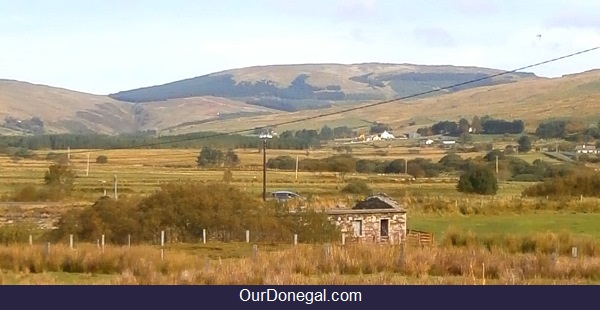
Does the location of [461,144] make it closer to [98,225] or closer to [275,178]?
[275,178]

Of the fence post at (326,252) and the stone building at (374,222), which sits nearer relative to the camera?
the fence post at (326,252)

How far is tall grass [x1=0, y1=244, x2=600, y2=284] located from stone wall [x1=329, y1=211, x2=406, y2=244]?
1747 centimetres

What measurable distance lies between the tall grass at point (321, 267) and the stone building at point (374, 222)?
58.3 ft

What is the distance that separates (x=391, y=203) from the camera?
39.8 m

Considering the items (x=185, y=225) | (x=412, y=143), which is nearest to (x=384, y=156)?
(x=412, y=143)

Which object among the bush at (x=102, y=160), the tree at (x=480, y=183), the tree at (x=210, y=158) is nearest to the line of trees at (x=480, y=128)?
the tree at (x=210, y=158)

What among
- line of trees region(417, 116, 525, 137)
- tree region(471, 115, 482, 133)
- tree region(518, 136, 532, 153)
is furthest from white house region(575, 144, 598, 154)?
tree region(471, 115, 482, 133)

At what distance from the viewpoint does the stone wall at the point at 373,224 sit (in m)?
37.0

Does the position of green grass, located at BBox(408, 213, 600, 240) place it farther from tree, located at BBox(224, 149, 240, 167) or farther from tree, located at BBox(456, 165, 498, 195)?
tree, located at BBox(224, 149, 240, 167)

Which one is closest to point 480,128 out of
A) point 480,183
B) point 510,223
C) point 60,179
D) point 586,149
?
point 586,149

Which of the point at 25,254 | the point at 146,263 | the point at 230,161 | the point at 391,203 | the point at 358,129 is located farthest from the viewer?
the point at 358,129

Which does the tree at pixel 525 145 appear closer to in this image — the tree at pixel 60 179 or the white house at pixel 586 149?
the white house at pixel 586 149

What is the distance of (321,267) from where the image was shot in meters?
16.7
